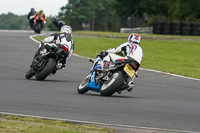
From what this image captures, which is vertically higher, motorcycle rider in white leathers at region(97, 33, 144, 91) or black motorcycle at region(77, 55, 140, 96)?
motorcycle rider in white leathers at region(97, 33, 144, 91)

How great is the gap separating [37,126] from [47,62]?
24.2ft

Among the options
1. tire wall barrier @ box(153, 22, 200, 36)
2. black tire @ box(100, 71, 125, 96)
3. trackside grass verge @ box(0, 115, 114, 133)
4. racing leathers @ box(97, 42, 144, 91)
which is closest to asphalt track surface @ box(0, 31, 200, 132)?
black tire @ box(100, 71, 125, 96)

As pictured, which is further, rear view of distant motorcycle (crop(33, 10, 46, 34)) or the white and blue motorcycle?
rear view of distant motorcycle (crop(33, 10, 46, 34))

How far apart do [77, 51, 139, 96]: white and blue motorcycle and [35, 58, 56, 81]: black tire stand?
9.13 ft

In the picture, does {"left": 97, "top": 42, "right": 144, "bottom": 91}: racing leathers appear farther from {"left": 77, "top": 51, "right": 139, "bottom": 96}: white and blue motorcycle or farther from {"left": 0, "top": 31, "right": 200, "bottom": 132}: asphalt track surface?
{"left": 0, "top": 31, "right": 200, "bottom": 132}: asphalt track surface

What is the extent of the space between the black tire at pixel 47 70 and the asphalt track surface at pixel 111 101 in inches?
9.0

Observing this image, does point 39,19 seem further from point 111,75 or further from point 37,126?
point 37,126

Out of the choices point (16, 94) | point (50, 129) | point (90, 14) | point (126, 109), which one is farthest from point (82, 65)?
point (90, 14)

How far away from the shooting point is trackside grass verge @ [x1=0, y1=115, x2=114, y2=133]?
25.7 feet

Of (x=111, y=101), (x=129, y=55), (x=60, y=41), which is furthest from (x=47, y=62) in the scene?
(x=111, y=101)

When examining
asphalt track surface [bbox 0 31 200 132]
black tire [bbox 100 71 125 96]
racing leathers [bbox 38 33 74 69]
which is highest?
racing leathers [bbox 38 33 74 69]

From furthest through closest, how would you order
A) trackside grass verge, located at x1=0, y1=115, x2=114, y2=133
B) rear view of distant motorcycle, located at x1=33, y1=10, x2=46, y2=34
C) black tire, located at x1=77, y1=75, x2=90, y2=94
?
rear view of distant motorcycle, located at x1=33, y1=10, x2=46, y2=34
black tire, located at x1=77, y1=75, x2=90, y2=94
trackside grass verge, located at x1=0, y1=115, x2=114, y2=133

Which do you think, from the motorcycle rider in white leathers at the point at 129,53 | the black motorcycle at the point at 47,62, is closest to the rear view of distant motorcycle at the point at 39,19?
the black motorcycle at the point at 47,62

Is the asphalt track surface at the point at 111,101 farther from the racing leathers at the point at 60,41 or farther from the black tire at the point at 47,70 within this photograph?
the racing leathers at the point at 60,41
